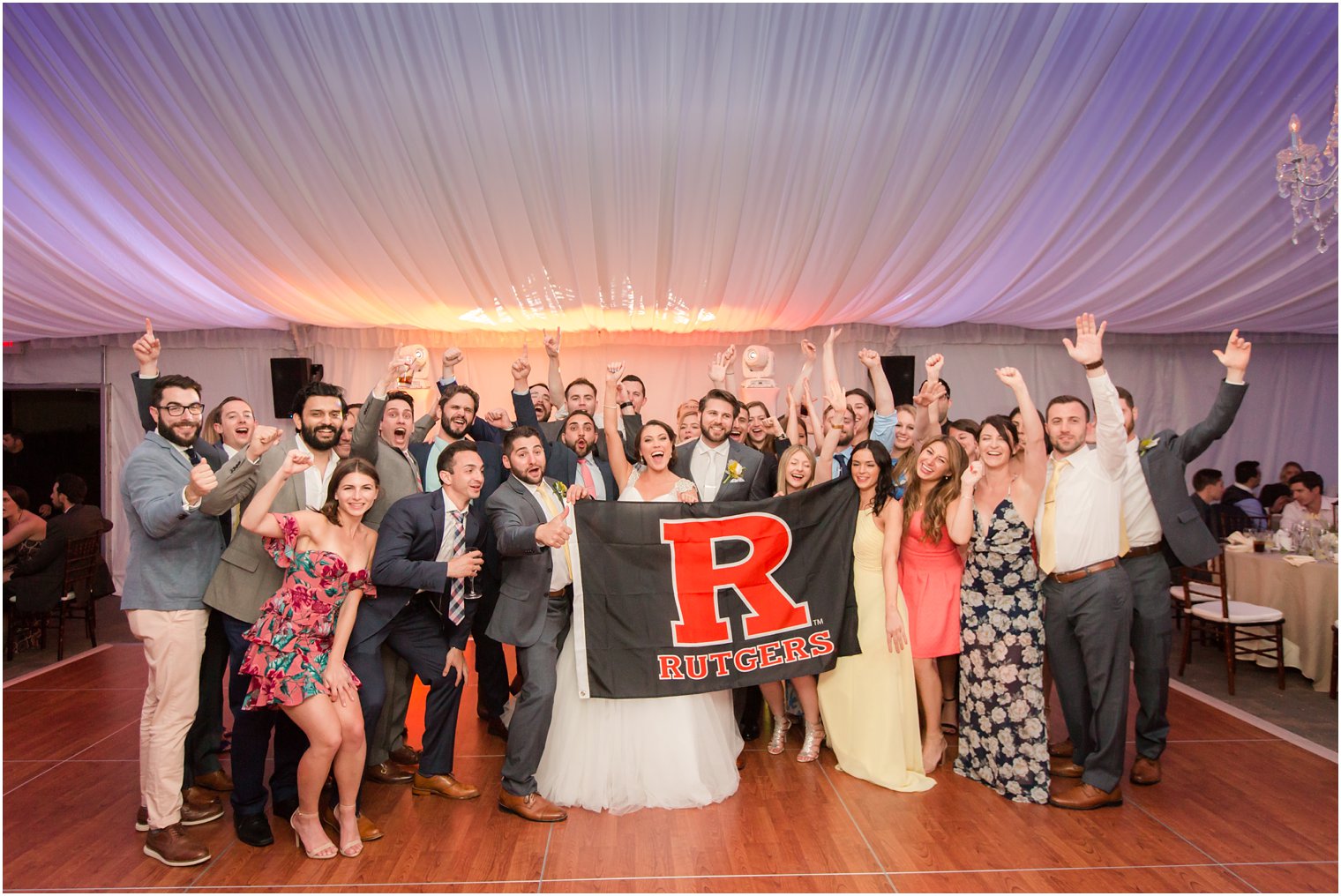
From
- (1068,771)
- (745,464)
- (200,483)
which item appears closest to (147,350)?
(200,483)

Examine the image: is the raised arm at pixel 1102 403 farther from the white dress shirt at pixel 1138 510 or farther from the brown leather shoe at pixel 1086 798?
the brown leather shoe at pixel 1086 798

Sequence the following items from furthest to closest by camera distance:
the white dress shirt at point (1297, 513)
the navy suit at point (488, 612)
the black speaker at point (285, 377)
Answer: the black speaker at point (285, 377) → the white dress shirt at point (1297, 513) → the navy suit at point (488, 612)

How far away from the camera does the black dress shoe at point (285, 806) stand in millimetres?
3520

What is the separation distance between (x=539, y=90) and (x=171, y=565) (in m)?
2.58

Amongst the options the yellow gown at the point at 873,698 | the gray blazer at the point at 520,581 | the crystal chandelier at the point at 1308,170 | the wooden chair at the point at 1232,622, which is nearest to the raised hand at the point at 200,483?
the gray blazer at the point at 520,581

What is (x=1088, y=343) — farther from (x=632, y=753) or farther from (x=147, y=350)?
(x=147, y=350)

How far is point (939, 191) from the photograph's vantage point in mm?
5254

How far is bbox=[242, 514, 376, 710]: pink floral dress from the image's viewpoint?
3162 millimetres

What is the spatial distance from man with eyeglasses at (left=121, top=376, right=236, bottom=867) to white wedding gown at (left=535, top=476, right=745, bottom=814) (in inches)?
53.6

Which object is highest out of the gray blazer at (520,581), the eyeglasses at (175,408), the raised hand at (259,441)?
the eyeglasses at (175,408)

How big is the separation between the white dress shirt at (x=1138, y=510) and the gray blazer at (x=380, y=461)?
125 inches

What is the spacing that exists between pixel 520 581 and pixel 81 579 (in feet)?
15.9

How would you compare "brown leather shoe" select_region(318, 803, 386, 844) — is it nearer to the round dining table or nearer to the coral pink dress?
the coral pink dress

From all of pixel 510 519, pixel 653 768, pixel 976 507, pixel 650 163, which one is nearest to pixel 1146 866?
pixel 976 507
